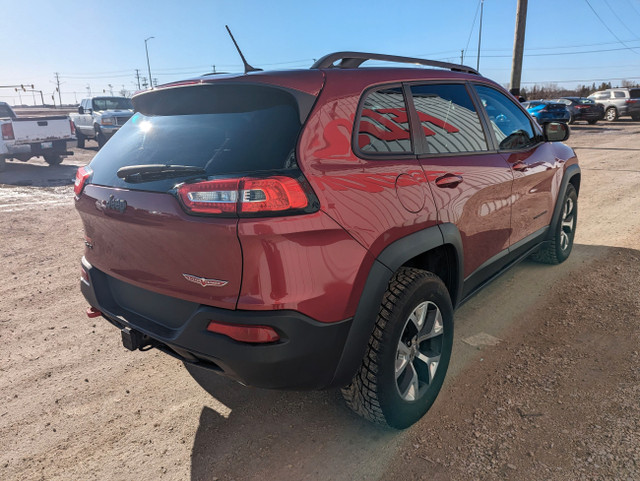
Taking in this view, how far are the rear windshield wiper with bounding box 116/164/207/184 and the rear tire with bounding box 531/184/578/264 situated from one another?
355 cm

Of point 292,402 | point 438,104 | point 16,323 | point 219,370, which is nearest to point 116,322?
point 219,370

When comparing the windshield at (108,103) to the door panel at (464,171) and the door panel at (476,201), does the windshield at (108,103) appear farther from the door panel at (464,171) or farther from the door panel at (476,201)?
the door panel at (476,201)

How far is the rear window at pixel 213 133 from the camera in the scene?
189cm

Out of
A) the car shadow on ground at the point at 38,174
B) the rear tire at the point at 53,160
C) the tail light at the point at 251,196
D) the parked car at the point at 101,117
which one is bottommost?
the car shadow on ground at the point at 38,174

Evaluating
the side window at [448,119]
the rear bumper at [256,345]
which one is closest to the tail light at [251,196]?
the rear bumper at [256,345]

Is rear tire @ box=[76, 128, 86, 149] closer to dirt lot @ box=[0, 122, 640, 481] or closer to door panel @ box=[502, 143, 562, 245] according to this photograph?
dirt lot @ box=[0, 122, 640, 481]

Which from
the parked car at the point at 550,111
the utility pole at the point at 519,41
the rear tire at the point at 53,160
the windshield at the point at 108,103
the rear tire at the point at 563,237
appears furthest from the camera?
the parked car at the point at 550,111

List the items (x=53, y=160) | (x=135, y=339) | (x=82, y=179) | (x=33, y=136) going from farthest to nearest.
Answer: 1. (x=53, y=160)
2. (x=33, y=136)
3. (x=82, y=179)
4. (x=135, y=339)

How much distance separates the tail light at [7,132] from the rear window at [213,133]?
11.3 m

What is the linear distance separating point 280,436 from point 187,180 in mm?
1403

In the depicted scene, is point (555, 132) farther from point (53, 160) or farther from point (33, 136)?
point (53, 160)

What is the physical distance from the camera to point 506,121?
11.5 ft

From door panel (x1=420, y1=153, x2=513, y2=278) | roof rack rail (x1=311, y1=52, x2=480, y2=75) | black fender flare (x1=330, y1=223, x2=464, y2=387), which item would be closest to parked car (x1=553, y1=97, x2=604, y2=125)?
door panel (x1=420, y1=153, x2=513, y2=278)

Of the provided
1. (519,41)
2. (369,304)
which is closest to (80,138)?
(519,41)
